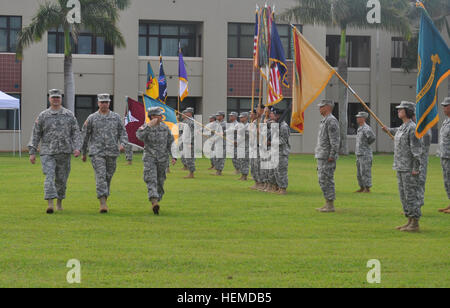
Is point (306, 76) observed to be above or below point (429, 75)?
above

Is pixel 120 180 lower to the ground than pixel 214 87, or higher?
lower

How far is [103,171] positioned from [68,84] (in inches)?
1092

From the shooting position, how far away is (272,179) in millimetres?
19219

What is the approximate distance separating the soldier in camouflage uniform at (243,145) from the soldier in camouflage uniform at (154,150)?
29.6ft

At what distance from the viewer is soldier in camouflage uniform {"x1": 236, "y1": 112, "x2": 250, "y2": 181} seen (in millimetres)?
23578

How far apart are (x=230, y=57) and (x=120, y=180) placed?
24.9 m

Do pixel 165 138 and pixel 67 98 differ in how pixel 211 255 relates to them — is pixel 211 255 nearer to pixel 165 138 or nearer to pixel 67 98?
pixel 165 138

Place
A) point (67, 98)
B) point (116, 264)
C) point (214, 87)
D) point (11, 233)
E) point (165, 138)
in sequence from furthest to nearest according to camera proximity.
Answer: point (214, 87) → point (67, 98) → point (165, 138) → point (11, 233) → point (116, 264)

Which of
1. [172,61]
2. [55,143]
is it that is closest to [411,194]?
[55,143]

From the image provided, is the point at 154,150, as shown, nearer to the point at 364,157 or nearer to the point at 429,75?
the point at 429,75

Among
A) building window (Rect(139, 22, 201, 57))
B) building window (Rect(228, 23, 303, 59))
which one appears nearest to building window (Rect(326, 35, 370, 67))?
building window (Rect(228, 23, 303, 59))

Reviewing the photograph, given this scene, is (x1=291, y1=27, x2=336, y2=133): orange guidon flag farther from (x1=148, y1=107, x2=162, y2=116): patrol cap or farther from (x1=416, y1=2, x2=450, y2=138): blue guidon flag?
(x1=416, y1=2, x2=450, y2=138): blue guidon flag

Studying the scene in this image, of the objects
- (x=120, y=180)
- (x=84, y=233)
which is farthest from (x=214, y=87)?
(x=84, y=233)

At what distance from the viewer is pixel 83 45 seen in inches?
1778
